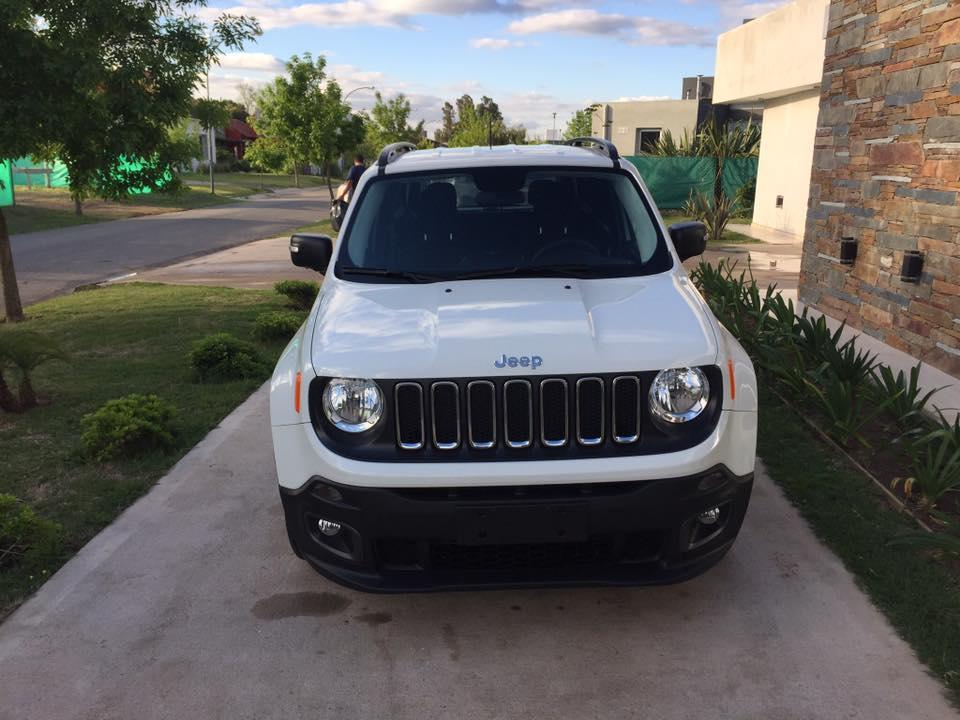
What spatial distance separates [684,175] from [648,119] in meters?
13.7

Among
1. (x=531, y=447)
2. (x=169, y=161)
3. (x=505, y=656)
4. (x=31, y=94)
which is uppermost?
(x=31, y=94)

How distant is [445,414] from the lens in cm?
326

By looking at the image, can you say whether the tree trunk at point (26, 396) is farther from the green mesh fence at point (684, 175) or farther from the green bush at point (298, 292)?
the green mesh fence at point (684, 175)

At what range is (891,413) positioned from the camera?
5496 mm

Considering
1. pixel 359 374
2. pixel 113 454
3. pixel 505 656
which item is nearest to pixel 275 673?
pixel 505 656

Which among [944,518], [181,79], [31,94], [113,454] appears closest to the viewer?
[944,518]

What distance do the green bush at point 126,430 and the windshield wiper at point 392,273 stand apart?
2076 mm

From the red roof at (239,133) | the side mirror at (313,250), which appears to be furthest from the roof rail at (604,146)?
the red roof at (239,133)

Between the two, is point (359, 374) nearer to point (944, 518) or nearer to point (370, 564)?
point (370, 564)

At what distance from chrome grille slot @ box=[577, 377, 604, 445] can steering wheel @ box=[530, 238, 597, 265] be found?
3.98 ft

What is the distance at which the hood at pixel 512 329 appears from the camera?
328cm

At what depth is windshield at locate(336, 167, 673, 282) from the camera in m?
4.25

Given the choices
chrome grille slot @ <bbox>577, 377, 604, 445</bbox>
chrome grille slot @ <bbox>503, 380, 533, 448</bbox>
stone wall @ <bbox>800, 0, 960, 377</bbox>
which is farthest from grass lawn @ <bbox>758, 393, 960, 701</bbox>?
stone wall @ <bbox>800, 0, 960, 377</bbox>

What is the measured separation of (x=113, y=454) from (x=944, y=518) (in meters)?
4.75
